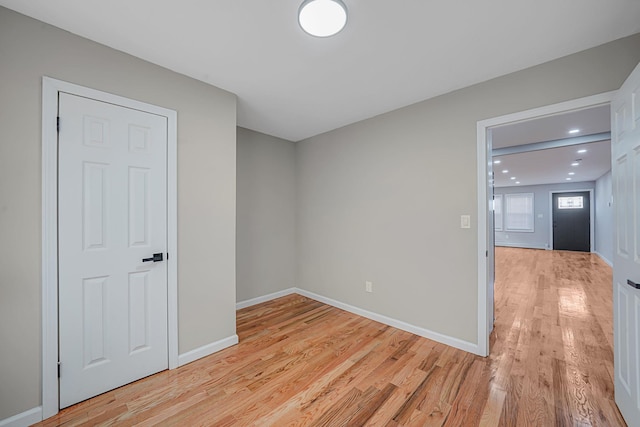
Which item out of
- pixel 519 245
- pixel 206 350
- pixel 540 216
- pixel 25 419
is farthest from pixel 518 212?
pixel 25 419

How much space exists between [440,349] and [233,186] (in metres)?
2.68

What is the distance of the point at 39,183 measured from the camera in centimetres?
165

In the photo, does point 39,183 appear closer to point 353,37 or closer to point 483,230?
point 353,37

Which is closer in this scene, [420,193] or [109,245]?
[109,245]

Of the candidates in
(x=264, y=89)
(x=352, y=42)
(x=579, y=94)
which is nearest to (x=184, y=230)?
(x=264, y=89)

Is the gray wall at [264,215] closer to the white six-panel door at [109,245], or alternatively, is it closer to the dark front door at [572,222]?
the white six-panel door at [109,245]

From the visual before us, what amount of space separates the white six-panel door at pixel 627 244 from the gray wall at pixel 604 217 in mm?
7009

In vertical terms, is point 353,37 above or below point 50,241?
above

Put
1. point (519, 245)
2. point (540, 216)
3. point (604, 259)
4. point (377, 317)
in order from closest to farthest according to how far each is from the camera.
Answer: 1. point (377, 317)
2. point (604, 259)
3. point (540, 216)
4. point (519, 245)

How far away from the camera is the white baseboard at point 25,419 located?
5.05ft

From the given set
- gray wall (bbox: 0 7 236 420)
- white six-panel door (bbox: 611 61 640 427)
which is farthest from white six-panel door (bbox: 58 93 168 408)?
white six-panel door (bbox: 611 61 640 427)

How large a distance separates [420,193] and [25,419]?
3573mm

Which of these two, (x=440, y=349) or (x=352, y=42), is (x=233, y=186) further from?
(x=440, y=349)

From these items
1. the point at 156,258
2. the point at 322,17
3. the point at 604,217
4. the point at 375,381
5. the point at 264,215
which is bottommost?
the point at 375,381
